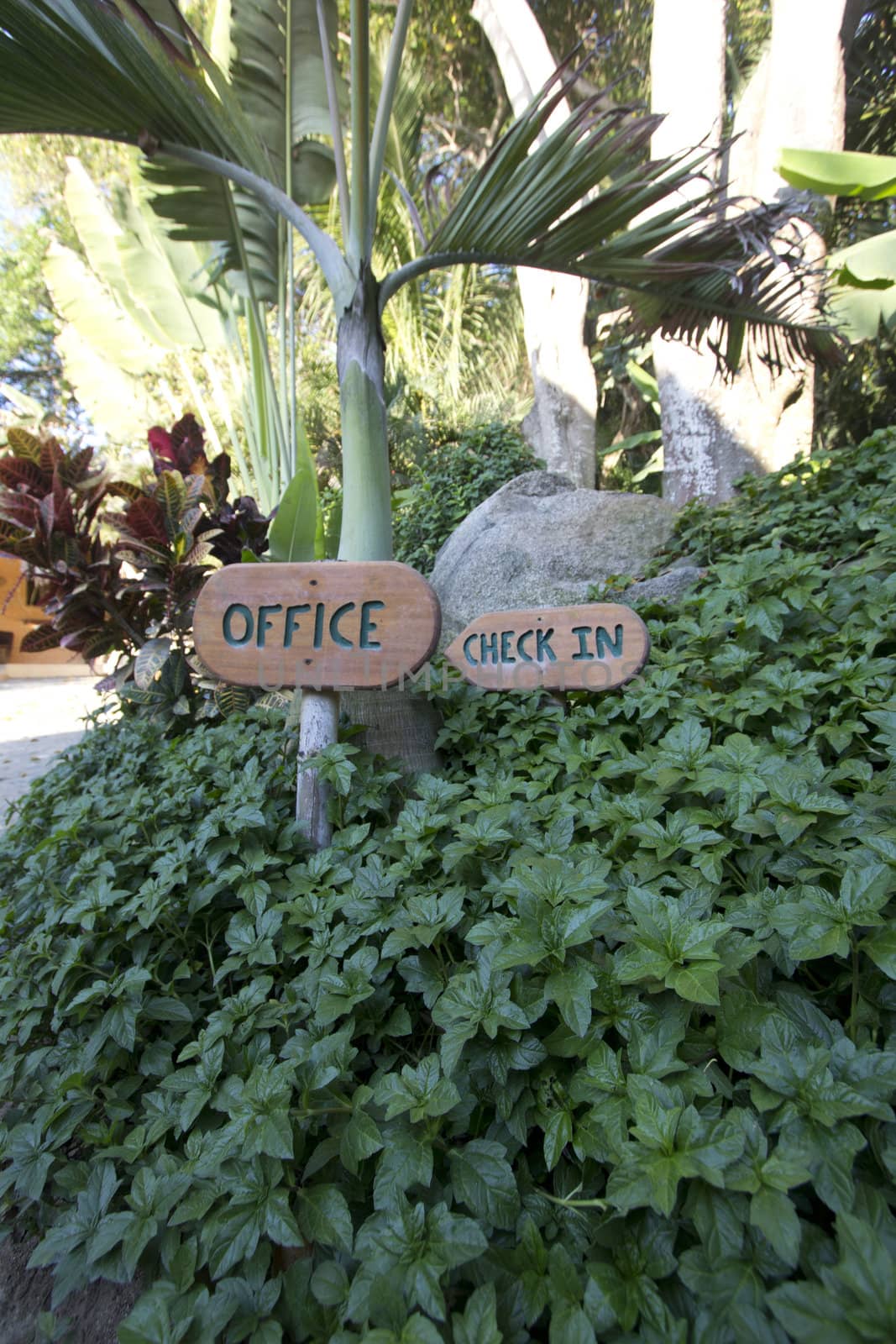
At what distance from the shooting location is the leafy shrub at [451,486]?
15.1 ft

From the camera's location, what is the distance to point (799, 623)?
5.97ft

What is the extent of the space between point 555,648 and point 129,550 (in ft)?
6.13

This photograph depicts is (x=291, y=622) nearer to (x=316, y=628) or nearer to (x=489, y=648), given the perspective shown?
(x=316, y=628)

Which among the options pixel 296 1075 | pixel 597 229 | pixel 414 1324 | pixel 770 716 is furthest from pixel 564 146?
pixel 414 1324

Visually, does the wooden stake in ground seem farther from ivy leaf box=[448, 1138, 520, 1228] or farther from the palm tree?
ivy leaf box=[448, 1138, 520, 1228]

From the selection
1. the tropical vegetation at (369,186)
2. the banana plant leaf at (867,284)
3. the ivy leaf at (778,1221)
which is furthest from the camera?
the banana plant leaf at (867,284)

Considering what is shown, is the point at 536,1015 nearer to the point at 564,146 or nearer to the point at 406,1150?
the point at 406,1150

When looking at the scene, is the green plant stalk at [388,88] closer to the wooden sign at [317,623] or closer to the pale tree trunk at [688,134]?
the wooden sign at [317,623]

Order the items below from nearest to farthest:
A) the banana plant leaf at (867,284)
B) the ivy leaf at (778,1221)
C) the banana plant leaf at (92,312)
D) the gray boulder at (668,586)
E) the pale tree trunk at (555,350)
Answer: the ivy leaf at (778,1221) < the gray boulder at (668,586) < the banana plant leaf at (867,284) < the banana plant leaf at (92,312) < the pale tree trunk at (555,350)

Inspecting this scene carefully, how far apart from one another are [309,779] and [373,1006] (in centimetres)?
61

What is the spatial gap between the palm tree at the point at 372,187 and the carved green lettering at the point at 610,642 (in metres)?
0.64

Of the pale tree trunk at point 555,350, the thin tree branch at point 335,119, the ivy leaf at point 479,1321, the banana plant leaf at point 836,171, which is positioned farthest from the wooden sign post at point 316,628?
the pale tree trunk at point 555,350

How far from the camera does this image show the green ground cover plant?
641 mm

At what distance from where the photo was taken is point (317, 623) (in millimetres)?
1496
